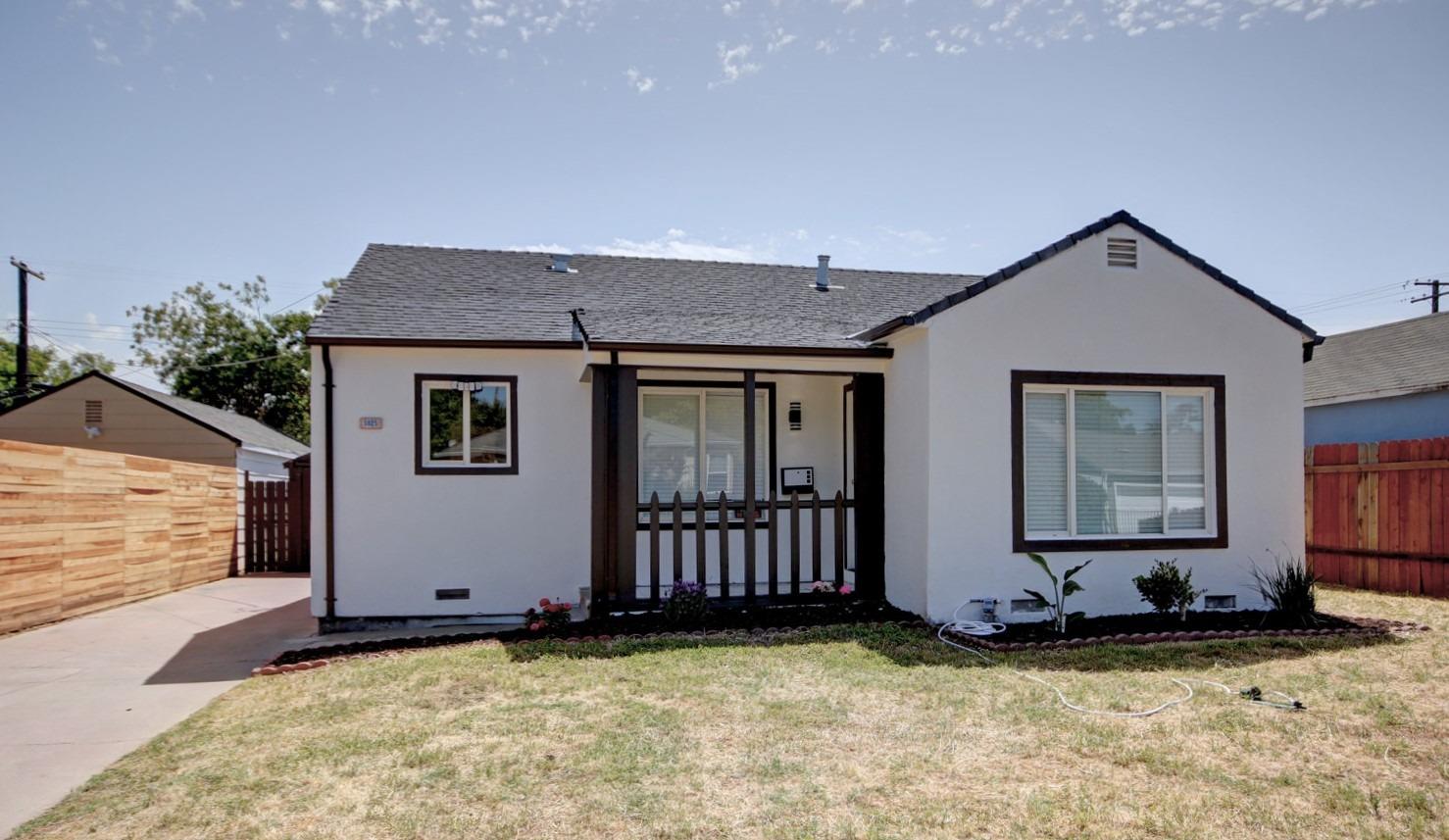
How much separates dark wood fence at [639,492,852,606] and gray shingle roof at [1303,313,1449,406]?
12.2 meters

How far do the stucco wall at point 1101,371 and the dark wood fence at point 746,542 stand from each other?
804 mm

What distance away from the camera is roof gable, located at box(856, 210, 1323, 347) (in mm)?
7879

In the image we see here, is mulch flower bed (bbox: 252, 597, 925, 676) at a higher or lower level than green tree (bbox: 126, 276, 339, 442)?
lower

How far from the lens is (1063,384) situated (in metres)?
8.12

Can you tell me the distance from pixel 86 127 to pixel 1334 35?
74.3 ft

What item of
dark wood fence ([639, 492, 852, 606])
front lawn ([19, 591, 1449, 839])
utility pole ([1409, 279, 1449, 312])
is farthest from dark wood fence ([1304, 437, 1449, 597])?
utility pole ([1409, 279, 1449, 312])

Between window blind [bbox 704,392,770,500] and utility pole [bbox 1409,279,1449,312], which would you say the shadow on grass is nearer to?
window blind [bbox 704,392,770,500]

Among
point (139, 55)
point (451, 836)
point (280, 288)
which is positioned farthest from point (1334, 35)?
point (280, 288)

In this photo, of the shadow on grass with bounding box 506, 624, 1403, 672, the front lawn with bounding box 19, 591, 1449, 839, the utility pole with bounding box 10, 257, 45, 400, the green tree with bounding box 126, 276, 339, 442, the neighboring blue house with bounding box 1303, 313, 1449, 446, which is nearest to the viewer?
the front lawn with bounding box 19, 591, 1449, 839

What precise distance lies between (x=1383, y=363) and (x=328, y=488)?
756 inches

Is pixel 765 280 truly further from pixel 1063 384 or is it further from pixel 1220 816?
pixel 1220 816

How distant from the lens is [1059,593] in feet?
26.1

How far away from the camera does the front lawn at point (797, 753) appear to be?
12.0ft

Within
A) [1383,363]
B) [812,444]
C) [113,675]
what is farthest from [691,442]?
[1383,363]
